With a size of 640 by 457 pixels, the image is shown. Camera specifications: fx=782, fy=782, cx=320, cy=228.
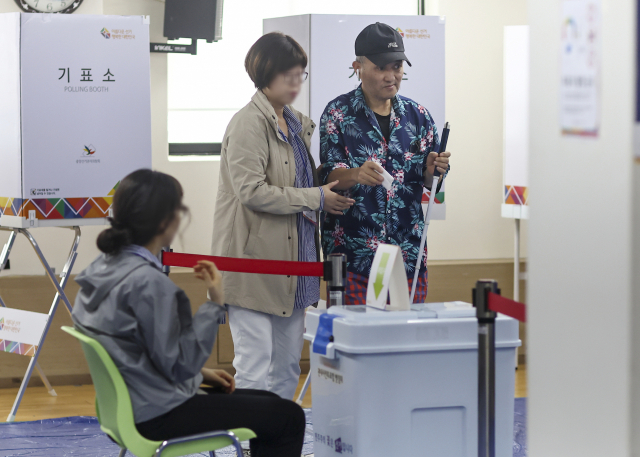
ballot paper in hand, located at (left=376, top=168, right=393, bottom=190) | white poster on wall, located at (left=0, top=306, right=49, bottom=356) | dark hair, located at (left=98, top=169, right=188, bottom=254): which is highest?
ballot paper in hand, located at (left=376, top=168, right=393, bottom=190)

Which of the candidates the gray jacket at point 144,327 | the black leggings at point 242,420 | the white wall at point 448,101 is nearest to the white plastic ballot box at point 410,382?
the black leggings at point 242,420

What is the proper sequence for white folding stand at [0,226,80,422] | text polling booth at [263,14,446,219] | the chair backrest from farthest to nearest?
text polling booth at [263,14,446,219] < white folding stand at [0,226,80,422] < the chair backrest

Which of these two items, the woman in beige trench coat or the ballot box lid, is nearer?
the ballot box lid

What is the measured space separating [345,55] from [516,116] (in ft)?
3.86

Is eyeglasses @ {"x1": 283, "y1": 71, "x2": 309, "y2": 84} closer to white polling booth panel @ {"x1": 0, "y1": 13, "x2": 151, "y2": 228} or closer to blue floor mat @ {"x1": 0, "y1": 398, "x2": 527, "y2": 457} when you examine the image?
white polling booth panel @ {"x1": 0, "y1": 13, "x2": 151, "y2": 228}

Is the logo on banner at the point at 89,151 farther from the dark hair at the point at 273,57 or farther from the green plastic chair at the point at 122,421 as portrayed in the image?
the green plastic chair at the point at 122,421

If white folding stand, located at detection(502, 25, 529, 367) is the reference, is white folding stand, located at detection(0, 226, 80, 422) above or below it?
below

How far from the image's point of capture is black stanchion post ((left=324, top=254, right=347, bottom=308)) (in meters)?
2.43

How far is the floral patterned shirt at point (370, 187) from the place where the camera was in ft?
8.58

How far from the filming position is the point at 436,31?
3816 millimetres

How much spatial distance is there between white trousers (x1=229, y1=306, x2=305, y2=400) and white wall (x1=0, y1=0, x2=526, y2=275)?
75.1 inches

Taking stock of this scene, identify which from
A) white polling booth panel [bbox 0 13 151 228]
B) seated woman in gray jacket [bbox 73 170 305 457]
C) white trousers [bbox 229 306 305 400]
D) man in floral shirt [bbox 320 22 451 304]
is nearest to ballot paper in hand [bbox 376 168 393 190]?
man in floral shirt [bbox 320 22 451 304]

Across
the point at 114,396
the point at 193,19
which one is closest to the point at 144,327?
the point at 114,396

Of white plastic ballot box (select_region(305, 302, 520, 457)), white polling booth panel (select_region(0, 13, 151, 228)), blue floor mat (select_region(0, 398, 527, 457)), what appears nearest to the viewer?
white plastic ballot box (select_region(305, 302, 520, 457))
